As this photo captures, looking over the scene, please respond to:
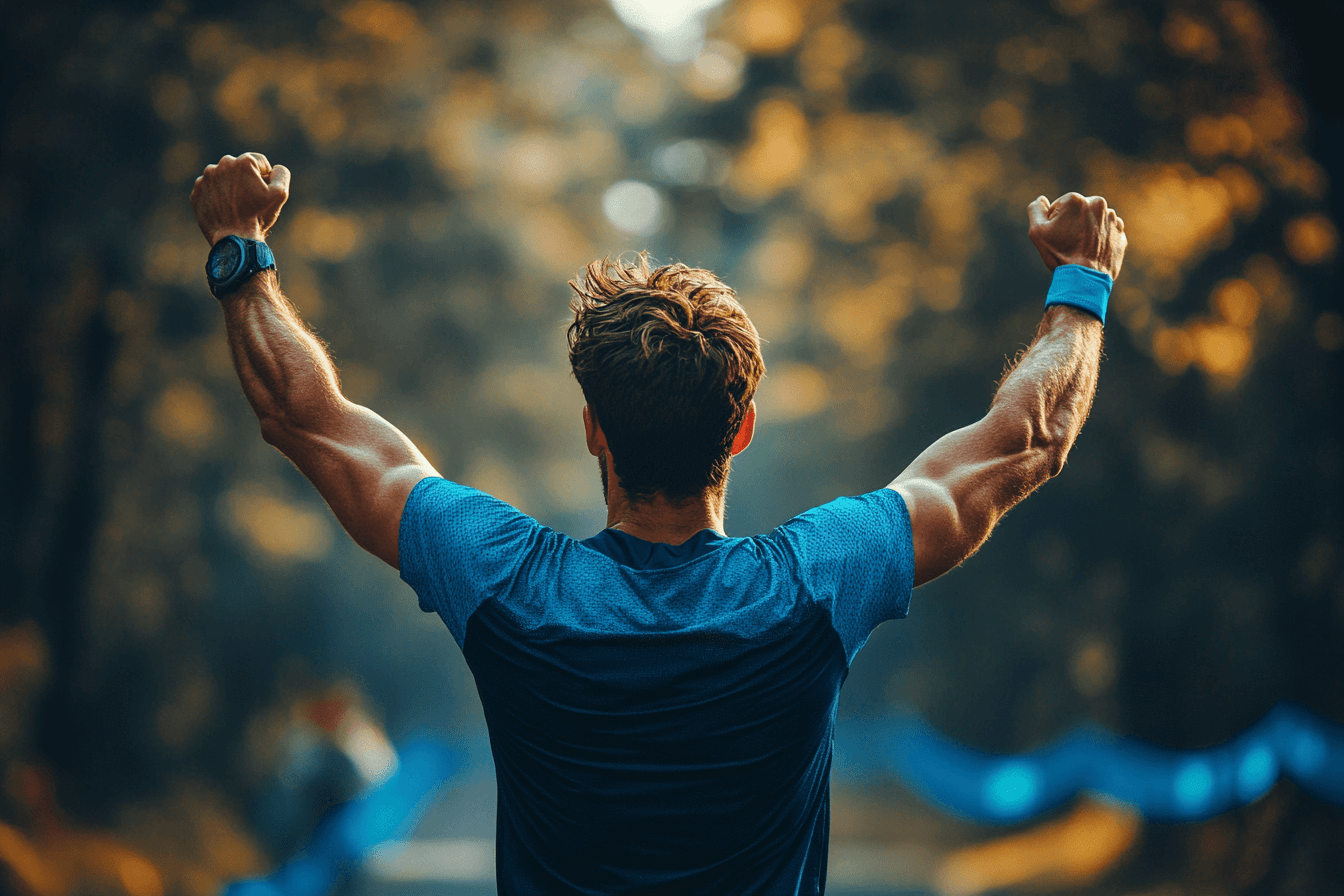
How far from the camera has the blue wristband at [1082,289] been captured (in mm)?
1094

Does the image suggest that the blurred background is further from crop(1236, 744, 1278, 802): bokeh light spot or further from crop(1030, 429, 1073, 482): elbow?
crop(1030, 429, 1073, 482): elbow

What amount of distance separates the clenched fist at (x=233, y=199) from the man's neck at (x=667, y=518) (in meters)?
0.58

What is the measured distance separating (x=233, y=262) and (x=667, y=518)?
1.97 ft

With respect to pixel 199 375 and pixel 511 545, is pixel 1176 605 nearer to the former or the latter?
pixel 511 545

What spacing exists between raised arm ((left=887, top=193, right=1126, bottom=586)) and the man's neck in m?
0.21

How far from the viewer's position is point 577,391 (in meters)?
6.00

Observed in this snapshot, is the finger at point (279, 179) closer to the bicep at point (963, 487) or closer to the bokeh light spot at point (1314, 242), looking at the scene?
the bicep at point (963, 487)

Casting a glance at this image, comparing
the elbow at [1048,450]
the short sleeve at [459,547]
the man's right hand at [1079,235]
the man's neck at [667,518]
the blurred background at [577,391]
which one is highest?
the blurred background at [577,391]

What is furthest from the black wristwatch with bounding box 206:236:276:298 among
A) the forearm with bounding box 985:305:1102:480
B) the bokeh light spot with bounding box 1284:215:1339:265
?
the bokeh light spot with bounding box 1284:215:1339:265

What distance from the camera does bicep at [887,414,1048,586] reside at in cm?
92

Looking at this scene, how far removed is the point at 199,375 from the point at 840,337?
12.8ft

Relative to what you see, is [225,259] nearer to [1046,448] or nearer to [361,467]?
[361,467]

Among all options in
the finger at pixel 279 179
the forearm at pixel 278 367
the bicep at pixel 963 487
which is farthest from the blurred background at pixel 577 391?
the bicep at pixel 963 487

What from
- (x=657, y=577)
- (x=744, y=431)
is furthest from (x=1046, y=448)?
(x=657, y=577)
